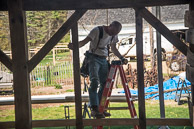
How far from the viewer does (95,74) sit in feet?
16.2

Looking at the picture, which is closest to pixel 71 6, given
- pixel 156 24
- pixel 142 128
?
pixel 156 24

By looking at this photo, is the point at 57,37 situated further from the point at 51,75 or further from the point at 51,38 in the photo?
the point at 51,75

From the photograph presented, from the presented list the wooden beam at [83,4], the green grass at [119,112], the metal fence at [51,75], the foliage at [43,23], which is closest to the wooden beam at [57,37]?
the wooden beam at [83,4]

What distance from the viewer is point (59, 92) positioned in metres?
14.0

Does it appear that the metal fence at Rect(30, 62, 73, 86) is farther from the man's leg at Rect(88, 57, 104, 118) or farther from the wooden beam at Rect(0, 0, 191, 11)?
the wooden beam at Rect(0, 0, 191, 11)

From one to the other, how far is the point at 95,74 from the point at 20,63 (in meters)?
1.38

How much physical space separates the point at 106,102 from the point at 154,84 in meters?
9.07

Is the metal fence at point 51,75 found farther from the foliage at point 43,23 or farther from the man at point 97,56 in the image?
the man at point 97,56

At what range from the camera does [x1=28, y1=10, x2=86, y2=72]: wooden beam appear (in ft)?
13.0

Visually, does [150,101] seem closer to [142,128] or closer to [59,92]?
[59,92]

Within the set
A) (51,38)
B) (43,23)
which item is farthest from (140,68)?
(43,23)

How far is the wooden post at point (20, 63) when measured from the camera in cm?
389

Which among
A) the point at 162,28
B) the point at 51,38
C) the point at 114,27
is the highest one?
the point at 114,27

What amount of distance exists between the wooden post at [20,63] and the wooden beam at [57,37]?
13 centimetres
